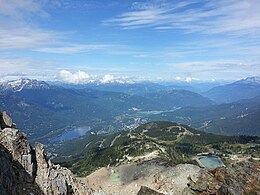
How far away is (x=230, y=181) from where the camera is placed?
36.8 meters

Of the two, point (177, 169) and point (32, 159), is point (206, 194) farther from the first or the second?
point (177, 169)

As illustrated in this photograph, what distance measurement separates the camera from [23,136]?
1762 inches

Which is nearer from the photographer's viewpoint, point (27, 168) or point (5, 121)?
point (27, 168)

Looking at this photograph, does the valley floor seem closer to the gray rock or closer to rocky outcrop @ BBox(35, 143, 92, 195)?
rocky outcrop @ BBox(35, 143, 92, 195)

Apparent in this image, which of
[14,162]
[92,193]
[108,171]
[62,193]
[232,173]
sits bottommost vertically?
[108,171]

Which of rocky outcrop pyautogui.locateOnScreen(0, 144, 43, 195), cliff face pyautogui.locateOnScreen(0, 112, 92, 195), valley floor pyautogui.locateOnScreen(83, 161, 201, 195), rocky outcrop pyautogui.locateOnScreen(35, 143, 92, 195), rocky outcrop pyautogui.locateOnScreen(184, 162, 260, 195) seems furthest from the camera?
valley floor pyautogui.locateOnScreen(83, 161, 201, 195)

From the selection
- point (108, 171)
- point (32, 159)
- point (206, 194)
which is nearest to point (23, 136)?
point (32, 159)

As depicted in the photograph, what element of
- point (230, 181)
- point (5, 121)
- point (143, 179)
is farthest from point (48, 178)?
point (143, 179)

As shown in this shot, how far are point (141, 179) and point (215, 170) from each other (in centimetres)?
4301

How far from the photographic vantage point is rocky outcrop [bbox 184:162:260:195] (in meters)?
34.9

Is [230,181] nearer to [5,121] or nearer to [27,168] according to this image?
[27,168]

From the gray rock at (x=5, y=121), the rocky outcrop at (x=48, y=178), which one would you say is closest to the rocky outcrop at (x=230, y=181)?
the rocky outcrop at (x=48, y=178)

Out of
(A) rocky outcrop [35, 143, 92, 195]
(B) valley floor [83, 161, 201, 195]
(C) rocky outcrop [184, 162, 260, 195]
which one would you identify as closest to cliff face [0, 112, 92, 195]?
(A) rocky outcrop [35, 143, 92, 195]

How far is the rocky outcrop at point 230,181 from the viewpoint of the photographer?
34.9 m
